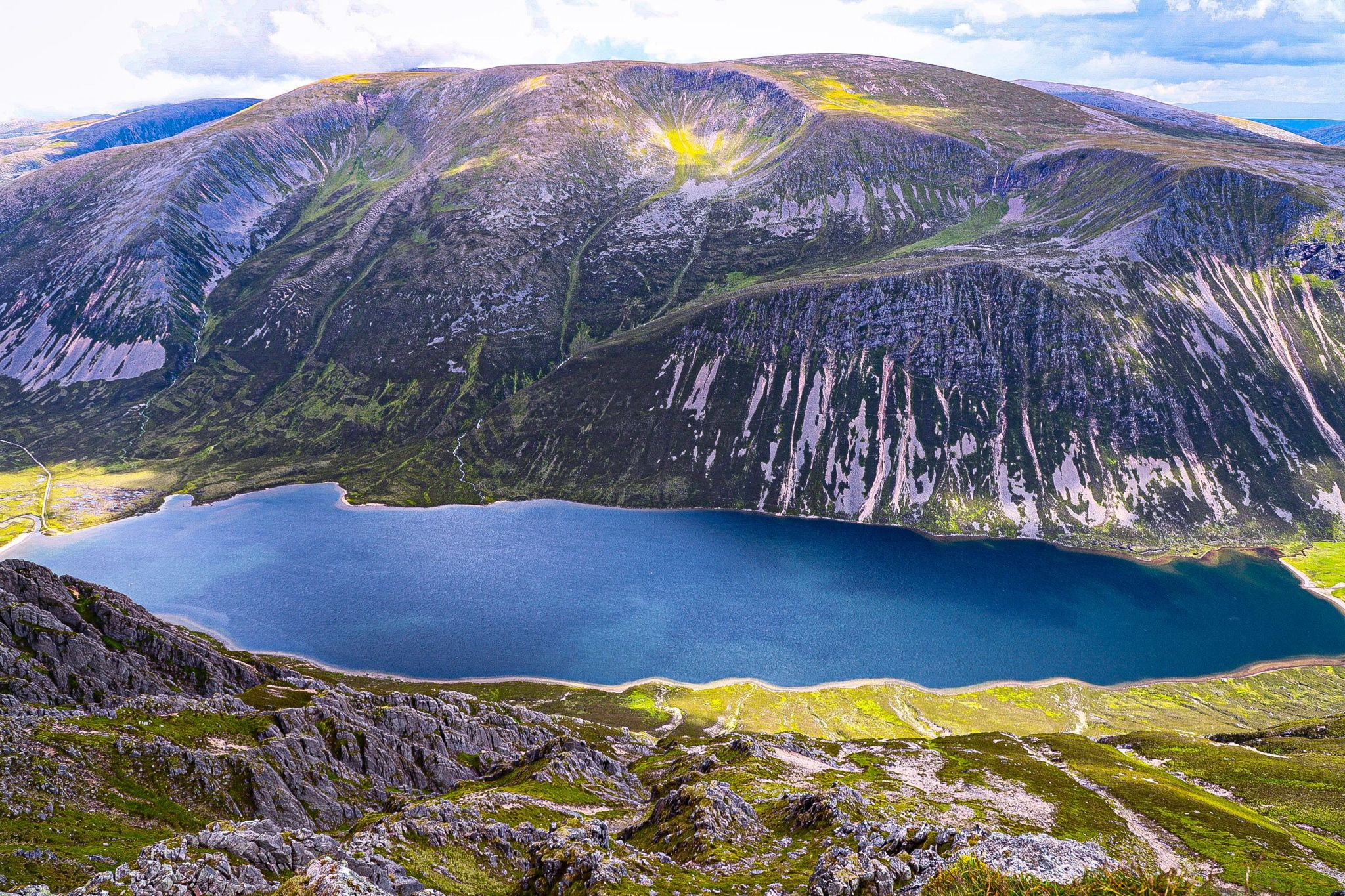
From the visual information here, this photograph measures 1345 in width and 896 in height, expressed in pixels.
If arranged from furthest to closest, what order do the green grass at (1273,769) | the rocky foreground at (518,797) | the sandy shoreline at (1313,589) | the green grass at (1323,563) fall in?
the green grass at (1323,563) < the sandy shoreline at (1313,589) < the green grass at (1273,769) < the rocky foreground at (518,797)

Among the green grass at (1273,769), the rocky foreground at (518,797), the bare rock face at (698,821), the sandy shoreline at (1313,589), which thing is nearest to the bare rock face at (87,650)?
the rocky foreground at (518,797)

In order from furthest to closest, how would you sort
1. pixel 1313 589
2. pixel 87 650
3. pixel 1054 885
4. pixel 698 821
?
pixel 1313 589 → pixel 87 650 → pixel 698 821 → pixel 1054 885

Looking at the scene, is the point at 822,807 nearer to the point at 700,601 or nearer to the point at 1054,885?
the point at 1054,885

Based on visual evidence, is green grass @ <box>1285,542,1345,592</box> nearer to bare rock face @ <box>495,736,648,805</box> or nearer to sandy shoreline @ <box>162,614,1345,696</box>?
sandy shoreline @ <box>162,614,1345,696</box>

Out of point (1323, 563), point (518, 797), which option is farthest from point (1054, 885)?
point (1323, 563)

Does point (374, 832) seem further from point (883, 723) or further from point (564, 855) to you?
point (883, 723)

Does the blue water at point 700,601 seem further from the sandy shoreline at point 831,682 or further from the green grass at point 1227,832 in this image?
the green grass at point 1227,832
